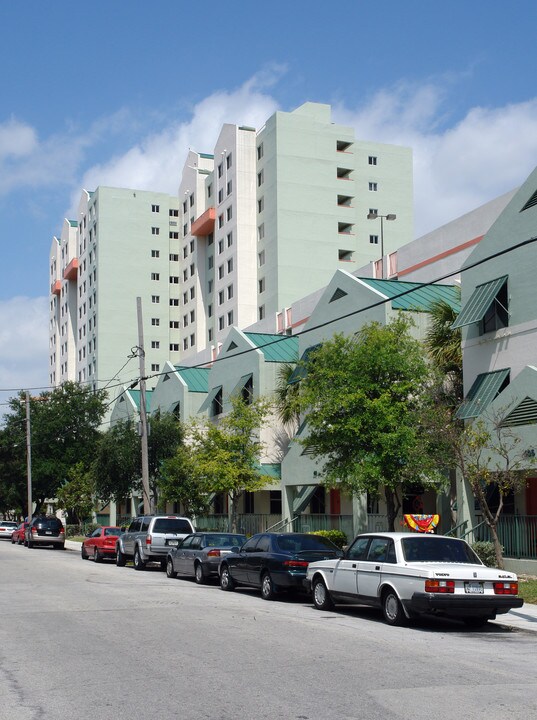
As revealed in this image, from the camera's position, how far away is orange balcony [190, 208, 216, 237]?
7775 centimetres

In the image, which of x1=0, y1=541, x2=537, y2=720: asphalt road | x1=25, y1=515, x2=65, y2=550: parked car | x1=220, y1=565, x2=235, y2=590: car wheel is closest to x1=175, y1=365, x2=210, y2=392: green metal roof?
x1=25, y1=515, x2=65, y2=550: parked car

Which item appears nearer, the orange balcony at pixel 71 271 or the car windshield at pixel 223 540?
the car windshield at pixel 223 540

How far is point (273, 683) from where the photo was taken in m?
9.74

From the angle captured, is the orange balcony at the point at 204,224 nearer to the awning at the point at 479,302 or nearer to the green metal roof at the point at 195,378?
the green metal roof at the point at 195,378

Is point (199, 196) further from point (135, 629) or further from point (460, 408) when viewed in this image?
point (135, 629)

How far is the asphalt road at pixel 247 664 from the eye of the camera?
8.56 metres

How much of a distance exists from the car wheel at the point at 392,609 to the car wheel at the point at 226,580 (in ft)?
23.6

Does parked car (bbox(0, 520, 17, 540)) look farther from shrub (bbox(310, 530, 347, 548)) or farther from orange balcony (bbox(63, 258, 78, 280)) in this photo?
orange balcony (bbox(63, 258, 78, 280))

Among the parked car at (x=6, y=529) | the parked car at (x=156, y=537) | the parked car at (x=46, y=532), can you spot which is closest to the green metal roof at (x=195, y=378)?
the parked car at (x=46, y=532)

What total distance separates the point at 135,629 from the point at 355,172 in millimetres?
61163

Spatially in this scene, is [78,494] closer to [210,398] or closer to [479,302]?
[210,398]

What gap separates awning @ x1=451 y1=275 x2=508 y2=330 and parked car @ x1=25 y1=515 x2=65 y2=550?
92.2ft

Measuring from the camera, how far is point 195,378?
52.4m

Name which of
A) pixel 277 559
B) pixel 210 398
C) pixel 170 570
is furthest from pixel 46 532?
pixel 277 559
